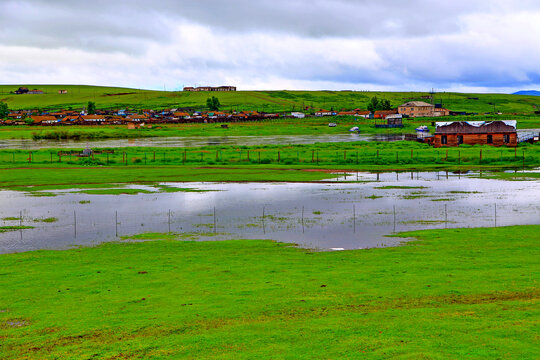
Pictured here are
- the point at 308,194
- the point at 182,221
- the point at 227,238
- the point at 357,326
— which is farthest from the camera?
the point at 308,194

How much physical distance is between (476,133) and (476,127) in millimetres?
1090

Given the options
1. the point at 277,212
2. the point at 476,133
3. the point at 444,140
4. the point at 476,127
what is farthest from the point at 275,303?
the point at 476,127

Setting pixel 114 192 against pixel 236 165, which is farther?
pixel 236 165

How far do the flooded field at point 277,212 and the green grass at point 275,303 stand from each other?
4.66 metres

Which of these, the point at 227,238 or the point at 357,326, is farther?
the point at 227,238

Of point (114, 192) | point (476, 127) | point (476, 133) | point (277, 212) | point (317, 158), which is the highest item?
point (476, 127)

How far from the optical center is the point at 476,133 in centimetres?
9894

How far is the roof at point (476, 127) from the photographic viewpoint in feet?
319

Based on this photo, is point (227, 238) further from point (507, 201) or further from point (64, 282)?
point (507, 201)

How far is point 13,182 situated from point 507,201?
4739 centimetres

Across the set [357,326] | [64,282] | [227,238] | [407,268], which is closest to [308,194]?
[227,238]

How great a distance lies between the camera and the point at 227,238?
1214 inches

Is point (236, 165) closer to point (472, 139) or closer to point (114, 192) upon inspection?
point (114, 192)

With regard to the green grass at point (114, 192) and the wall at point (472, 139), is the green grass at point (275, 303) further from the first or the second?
the wall at point (472, 139)
